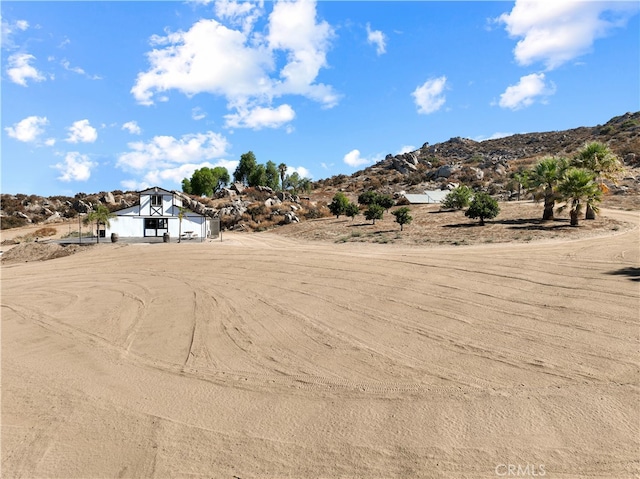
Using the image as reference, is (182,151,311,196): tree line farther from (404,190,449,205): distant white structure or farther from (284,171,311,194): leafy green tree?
(404,190,449,205): distant white structure

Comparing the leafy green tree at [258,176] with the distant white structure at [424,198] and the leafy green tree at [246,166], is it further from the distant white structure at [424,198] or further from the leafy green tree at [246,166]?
the distant white structure at [424,198]

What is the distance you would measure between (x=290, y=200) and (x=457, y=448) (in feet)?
203

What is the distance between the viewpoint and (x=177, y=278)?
17625 millimetres

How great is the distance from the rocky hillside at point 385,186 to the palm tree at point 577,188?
20.3m

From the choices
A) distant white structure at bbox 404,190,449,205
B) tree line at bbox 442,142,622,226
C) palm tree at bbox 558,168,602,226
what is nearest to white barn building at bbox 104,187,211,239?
tree line at bbox 442,142,622,226

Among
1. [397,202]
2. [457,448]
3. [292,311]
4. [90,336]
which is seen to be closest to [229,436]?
[457,448]

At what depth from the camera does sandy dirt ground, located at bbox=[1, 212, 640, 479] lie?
488 cm

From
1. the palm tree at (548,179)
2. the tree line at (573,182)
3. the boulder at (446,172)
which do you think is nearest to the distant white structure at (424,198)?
the boulder at (446,172)

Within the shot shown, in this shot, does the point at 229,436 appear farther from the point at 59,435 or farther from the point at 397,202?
the point at 397,202

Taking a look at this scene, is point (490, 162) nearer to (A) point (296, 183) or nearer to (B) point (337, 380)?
(A) point (296, 183)

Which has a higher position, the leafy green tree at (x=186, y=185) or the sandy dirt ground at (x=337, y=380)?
the leafy green tree at (x=186, y=185)

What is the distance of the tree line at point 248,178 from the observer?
89812mm

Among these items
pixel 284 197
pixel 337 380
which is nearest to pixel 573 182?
pixel 337 380

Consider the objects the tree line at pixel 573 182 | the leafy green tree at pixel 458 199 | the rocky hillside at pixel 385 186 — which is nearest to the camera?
the tree line at pixel 573 182
